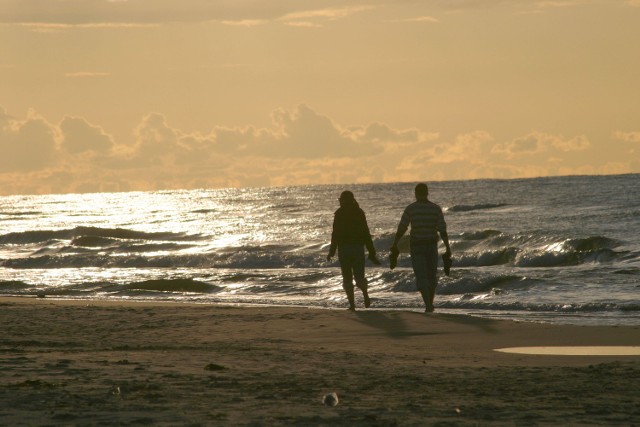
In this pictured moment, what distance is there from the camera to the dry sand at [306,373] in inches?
235

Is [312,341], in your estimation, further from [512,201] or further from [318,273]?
[512,201]

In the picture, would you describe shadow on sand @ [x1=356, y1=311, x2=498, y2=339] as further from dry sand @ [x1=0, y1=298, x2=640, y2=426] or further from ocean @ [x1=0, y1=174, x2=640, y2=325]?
ocean @ [x1=0, y1=174, x2=640, y2=325]

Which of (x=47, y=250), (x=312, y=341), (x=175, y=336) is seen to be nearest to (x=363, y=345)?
(x=312, y=341)

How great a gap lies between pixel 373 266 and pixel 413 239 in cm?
1146


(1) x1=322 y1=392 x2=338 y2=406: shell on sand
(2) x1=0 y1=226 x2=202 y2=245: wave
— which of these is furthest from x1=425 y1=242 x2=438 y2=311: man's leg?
(2) x1=0 y1=226 x2=202 y2=245: wave

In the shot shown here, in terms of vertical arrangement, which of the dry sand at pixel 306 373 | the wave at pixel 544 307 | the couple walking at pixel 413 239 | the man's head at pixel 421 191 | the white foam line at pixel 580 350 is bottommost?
the wave at pixel 544 307

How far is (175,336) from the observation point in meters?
11.3

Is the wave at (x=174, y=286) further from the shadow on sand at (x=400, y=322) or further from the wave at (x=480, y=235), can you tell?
the wave at (x=480, y=235)

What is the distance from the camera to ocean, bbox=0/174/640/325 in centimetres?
1717

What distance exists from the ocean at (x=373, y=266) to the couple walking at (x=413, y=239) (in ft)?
5.32

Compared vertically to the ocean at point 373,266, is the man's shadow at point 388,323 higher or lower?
higher

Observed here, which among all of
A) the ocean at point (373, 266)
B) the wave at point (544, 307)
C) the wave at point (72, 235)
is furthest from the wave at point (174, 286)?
the wave at point (72, 235)

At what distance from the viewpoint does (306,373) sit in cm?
780

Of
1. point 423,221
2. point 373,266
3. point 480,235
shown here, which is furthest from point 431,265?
point 480,235
